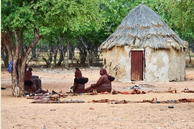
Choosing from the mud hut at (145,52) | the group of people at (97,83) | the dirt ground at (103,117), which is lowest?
the dirt ground at (103,117)

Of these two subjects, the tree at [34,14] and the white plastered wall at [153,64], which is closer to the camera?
the tree at [34,14]

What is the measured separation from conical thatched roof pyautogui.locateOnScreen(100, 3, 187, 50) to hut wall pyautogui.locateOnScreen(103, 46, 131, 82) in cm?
44

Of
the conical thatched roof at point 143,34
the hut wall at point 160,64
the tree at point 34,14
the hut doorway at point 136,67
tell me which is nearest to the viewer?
the tree at point 34,14

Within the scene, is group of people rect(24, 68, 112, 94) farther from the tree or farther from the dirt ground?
the dirt ground

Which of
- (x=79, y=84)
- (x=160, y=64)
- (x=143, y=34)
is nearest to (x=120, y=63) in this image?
(x=143, y=34)

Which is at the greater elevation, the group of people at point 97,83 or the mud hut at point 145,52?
the mud hut at point 145,52

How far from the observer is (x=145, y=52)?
880 inches

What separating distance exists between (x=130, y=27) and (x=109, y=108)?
12862mm

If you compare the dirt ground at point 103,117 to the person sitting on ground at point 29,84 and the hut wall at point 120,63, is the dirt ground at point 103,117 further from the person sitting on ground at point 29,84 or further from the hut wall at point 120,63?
the hut wall at point 120,63

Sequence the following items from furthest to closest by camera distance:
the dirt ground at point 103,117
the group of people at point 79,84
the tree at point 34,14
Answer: the group of people at point 79,84 < the tree at point 34,14 < the dirt ground at point 103,117

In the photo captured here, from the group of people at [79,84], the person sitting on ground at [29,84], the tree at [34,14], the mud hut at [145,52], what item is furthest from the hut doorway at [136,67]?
the person sitting on ground at [29,84]

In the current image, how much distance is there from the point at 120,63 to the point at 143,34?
2038 mm

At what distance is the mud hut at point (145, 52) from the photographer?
22.2 meters

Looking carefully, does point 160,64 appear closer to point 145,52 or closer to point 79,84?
point 145,52
